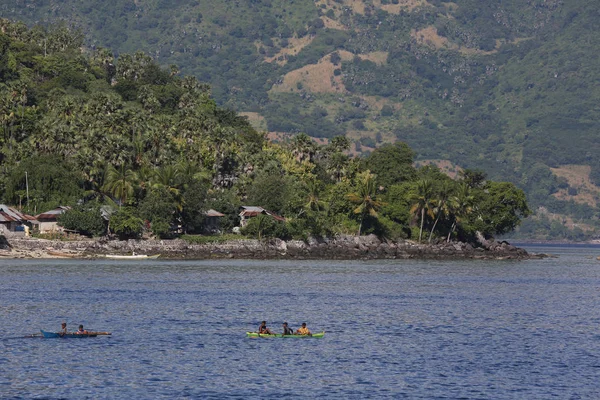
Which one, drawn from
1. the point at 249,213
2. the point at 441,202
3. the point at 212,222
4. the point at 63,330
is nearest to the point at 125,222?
the point at 212,222

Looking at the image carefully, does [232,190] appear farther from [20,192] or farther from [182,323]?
[182,323]

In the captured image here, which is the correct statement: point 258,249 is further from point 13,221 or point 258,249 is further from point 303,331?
point 303,331

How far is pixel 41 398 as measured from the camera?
161 ft

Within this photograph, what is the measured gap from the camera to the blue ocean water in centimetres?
5316

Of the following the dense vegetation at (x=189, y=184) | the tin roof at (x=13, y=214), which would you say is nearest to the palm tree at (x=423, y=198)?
the dense vegetation at (x=189, y=184)

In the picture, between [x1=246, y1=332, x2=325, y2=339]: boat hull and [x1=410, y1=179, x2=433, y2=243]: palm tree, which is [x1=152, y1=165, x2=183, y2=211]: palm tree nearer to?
[x1=410, y1=179, x2=433, y2=243]: palm tree

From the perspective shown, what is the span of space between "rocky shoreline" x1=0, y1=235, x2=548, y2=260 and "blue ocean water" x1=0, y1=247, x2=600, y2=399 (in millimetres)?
25030

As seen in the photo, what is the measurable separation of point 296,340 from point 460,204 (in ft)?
382

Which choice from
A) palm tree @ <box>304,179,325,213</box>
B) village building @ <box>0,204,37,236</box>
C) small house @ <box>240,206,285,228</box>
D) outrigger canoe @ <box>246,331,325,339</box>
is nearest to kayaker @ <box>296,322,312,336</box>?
outrigger canoe @ <box>246,331,325,339</box>

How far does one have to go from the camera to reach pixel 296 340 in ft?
225

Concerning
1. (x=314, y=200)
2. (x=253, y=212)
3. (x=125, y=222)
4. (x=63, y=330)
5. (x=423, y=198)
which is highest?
(x=423, y=198)

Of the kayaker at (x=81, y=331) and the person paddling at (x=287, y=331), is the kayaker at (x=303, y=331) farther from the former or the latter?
the kayaker at (x=81, y=331)

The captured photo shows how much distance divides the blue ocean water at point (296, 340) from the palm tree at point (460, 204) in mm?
56549

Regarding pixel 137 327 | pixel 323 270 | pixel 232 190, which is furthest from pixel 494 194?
pixel 137 327
